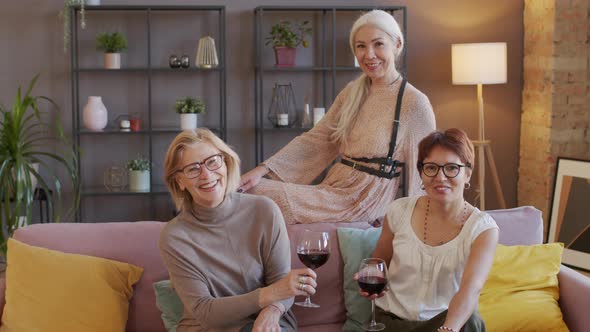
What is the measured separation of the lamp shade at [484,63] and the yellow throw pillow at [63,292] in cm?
354

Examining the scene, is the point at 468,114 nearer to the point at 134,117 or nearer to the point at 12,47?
the point at 134,117

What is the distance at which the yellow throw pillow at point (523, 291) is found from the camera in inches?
112

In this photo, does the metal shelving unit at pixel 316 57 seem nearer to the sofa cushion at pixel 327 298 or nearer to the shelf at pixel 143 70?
the shelf at pixel 143 70

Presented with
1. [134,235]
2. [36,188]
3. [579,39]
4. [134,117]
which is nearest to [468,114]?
[579,39]

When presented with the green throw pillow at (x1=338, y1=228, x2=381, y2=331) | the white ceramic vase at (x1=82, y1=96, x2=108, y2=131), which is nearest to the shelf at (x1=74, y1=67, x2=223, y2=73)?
the white ceramic vase at (x1=82, y1=96, x2=108, y2=131)

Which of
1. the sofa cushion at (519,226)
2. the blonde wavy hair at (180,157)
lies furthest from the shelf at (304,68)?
the blonde wavy hair at (180,157)

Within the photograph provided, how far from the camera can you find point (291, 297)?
252 cm

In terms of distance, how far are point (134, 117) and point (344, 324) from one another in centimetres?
339

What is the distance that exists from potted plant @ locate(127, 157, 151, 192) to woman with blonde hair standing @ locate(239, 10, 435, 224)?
2256mm

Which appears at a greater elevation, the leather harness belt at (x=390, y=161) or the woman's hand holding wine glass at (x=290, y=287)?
the leather harness belt at (x=390, y=161)

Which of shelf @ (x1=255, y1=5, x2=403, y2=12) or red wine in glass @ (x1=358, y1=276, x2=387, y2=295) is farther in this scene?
shelf @ (x1=255, y1=5, x2=403, y2=12)

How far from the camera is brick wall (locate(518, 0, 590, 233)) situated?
220 inches

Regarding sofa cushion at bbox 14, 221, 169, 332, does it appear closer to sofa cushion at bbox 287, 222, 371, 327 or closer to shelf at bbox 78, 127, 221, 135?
sofa cushion at bbox 287, 222, 371, 327

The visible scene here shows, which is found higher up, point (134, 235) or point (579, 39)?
point (579, 39)
